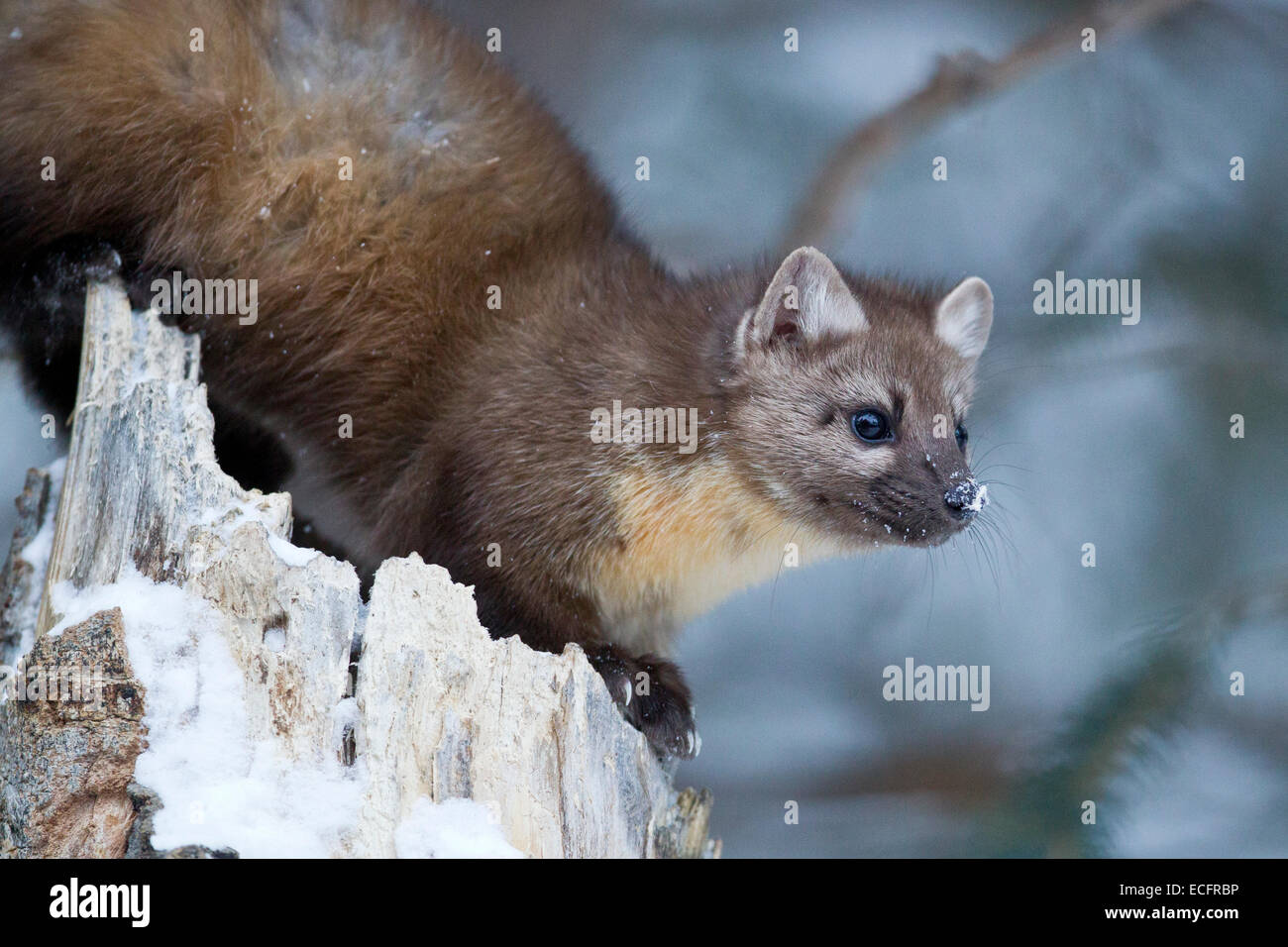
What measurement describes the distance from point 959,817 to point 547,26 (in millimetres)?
4557

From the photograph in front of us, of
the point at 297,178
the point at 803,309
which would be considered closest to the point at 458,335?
the point at 297,178

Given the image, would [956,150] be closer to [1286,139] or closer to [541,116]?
[1286,139]

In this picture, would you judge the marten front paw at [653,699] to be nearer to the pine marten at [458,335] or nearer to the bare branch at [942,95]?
the pine marten at [458,335]

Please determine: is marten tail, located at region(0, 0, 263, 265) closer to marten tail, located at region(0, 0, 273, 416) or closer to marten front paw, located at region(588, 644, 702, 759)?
marten tail, located at region(0, 0, 273, 416)

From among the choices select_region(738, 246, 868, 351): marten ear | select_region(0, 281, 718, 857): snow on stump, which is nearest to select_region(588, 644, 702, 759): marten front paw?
select_region(0, 281, 718, 857): snow on stump

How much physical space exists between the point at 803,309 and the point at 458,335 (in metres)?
1.20

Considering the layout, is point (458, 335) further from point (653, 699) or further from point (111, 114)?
point (653, 699)

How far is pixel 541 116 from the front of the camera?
17.2 feet

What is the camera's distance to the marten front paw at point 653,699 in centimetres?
420

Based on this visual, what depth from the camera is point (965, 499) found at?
4.21m

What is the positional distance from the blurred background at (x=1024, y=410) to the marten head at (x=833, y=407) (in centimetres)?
87

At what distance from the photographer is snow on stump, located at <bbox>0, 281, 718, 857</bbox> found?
3.14 metres

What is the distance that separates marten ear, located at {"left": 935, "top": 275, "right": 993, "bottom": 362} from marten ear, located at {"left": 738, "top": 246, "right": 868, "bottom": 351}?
422 millimetres

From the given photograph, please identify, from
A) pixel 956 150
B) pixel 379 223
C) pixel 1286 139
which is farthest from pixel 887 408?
pixel 956 150
